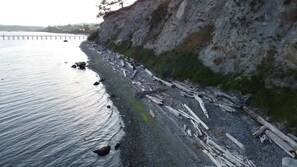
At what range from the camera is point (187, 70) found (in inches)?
1549

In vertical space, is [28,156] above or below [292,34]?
below

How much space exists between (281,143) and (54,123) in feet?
68.7

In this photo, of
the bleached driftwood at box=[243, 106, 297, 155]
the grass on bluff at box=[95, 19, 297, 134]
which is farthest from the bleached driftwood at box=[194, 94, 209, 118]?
the bleached driftwood at box=[243, 106, 297, 155]

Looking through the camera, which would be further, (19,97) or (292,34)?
(19,97)

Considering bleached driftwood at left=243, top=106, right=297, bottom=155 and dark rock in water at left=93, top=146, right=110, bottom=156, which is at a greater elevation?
bleached driftwood at left=243, top=106, right=297, bottom=155

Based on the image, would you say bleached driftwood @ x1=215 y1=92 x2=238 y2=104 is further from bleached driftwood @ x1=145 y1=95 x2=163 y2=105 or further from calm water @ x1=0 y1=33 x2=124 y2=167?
calm water @ x1=0 y1=33 x2=124 y2=167

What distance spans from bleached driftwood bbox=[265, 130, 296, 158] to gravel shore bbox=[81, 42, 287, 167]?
0.31 meters

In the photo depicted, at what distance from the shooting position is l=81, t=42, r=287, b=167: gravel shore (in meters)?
21.2

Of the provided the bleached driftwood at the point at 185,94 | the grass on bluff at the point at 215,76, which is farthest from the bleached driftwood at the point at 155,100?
the grass on bluff at the point at 215,76

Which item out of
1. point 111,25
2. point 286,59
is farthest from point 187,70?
point 111,25

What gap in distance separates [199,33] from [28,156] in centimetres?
3048

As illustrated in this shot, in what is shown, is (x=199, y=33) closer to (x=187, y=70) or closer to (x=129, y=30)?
(x=187, y=70)

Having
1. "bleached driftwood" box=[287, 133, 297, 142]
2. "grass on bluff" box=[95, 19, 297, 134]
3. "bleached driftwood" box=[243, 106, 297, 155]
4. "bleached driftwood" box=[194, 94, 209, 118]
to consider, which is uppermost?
"grass on bluff" box=[95, 19, 297, 134]

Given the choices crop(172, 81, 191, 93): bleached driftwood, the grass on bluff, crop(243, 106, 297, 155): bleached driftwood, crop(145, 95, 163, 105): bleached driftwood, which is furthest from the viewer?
crop(172, 81, 191, 93): bleached driftwood
